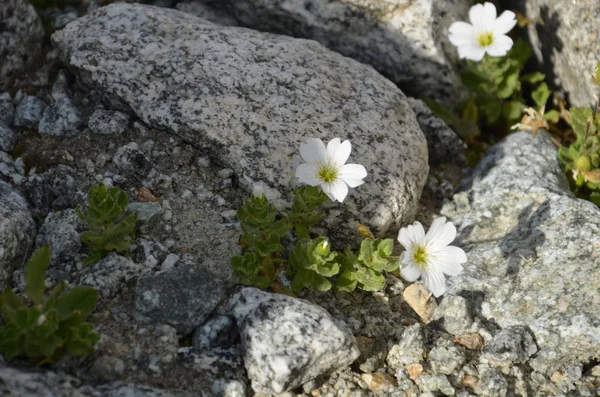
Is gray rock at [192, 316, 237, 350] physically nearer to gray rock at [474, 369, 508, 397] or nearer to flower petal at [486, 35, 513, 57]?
gray rock at [474, 369, 508, 397]

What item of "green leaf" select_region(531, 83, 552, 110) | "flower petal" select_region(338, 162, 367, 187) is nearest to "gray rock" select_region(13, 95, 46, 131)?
"flower petal" select_region(338, 162, 367, 187)

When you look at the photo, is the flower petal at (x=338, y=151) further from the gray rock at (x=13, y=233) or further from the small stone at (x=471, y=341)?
the gray rock at (x=13, y=233)

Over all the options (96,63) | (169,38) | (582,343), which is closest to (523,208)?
(582,343)

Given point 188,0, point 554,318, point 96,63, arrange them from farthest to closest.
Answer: point 188,0 < point 96,63 < point 554,318

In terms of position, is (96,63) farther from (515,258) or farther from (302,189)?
(515,258)

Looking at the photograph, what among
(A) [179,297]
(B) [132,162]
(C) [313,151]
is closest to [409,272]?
(C) [313,151]

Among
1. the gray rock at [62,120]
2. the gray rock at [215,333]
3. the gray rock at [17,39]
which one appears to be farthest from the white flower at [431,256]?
the gray rock at [17,39]

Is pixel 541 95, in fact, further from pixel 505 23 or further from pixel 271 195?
pixel 271 195
